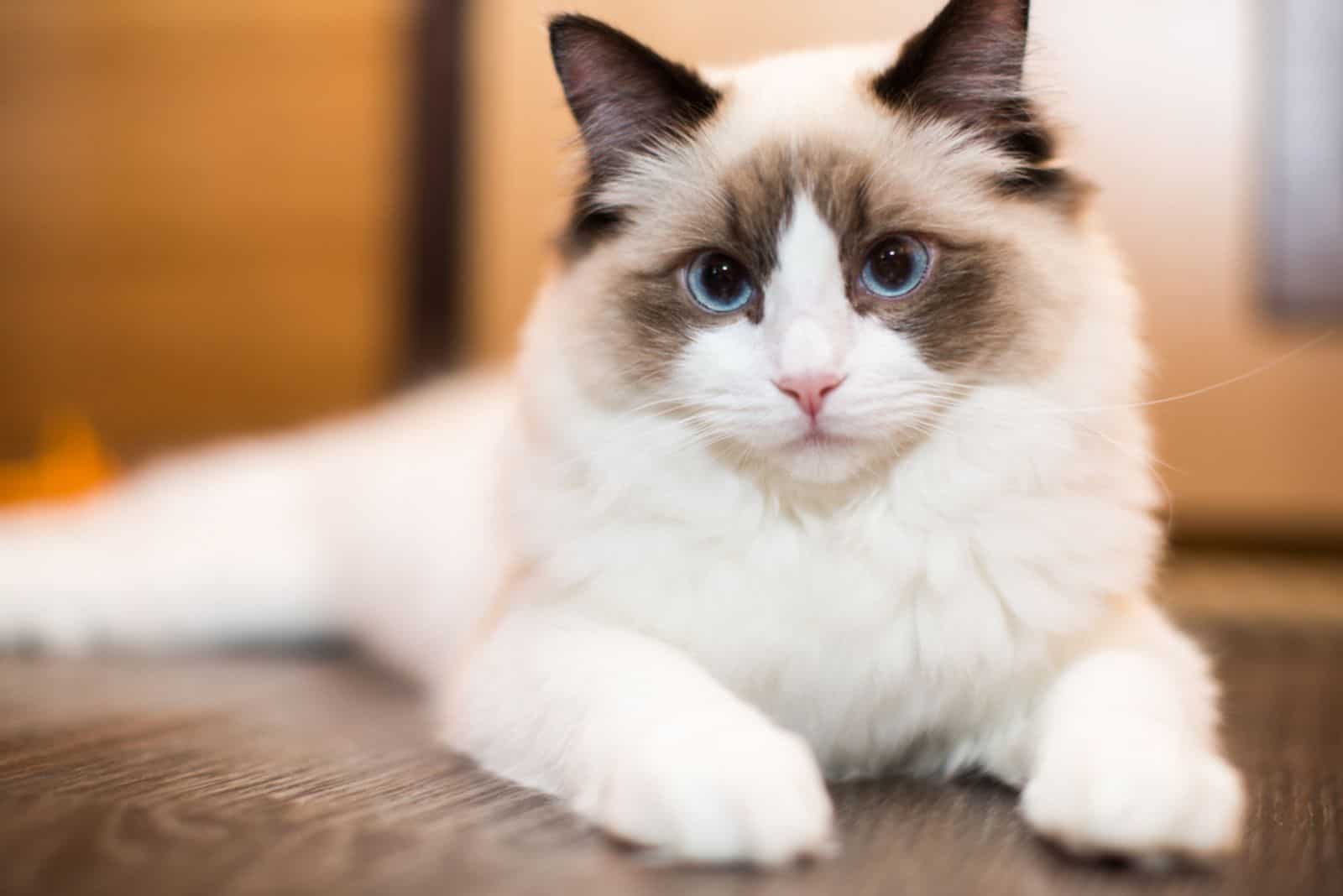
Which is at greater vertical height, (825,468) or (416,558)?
(825,468)

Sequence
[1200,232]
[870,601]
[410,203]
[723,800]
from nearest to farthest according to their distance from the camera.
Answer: [723,800]
[870,601]
[1200,232]
[410,203]

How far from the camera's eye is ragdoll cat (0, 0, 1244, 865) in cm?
129

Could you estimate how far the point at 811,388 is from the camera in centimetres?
123

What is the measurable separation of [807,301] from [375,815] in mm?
699

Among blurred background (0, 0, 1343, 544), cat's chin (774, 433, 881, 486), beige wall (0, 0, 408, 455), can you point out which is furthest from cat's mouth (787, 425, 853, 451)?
beige wall (0, 0, 408, 455)

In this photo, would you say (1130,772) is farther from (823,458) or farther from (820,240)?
(820,240)

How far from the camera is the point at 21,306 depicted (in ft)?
16.4

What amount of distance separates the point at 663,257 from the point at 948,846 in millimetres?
729

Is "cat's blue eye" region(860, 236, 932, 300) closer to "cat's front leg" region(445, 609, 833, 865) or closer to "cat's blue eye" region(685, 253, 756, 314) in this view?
"cat's blue eye" region(685, 253, 756, 314)

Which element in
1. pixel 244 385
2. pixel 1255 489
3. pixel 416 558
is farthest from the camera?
pixel 244 385

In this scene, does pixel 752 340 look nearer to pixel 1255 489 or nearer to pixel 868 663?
pixel 868 663

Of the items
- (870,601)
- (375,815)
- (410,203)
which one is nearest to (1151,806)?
(870,601)

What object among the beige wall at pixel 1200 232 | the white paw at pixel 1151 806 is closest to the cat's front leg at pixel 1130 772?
the white paw at pixel 1151 806

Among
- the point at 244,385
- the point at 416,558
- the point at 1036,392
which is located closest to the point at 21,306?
the point at 244,385
